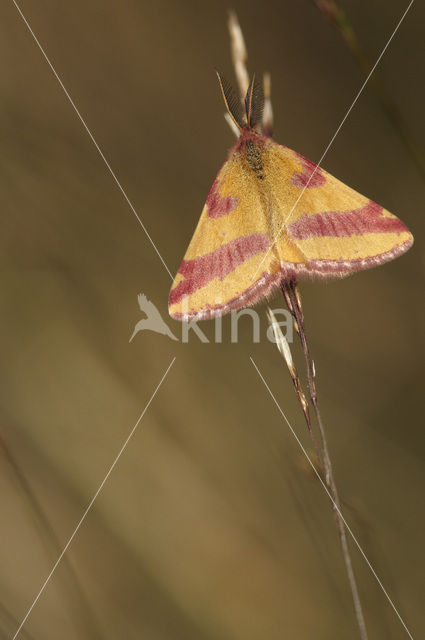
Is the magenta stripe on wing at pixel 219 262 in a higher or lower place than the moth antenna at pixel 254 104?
lower

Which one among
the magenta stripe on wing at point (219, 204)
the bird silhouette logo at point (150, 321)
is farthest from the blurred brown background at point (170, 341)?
the magenta stripe on wing at point (219, 204)

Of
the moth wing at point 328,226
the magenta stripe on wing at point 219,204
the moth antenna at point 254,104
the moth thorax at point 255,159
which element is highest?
the moth antenna at point 254,104

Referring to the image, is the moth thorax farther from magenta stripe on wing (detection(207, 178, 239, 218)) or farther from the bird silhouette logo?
the bird silhouette logo

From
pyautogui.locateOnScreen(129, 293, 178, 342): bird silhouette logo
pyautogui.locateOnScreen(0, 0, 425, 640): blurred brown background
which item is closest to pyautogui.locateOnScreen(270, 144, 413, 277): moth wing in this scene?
pyautogui.locateOnScreen(0, 0, 425, 640): blurred brown background

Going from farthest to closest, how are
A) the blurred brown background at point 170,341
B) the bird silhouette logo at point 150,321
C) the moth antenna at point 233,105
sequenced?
the bird silhouette logo at point 150,321, the blurred brown background at point 170,341, the moth antenna at point 233,105

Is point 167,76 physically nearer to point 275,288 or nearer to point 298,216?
point 298,216

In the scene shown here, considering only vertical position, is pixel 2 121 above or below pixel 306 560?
above

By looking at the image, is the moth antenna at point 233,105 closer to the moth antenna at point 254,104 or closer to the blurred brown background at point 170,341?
the moth antenna at point 254,104

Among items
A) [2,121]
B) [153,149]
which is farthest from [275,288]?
[2,121]
